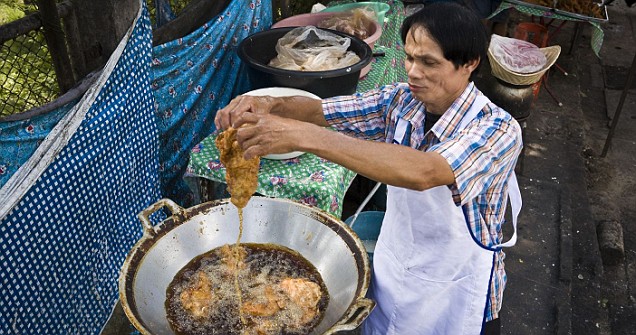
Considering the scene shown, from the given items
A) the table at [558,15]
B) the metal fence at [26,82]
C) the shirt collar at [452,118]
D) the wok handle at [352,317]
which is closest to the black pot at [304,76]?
the metal fence at [26,82]

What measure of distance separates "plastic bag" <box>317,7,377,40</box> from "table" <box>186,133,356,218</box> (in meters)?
1.67

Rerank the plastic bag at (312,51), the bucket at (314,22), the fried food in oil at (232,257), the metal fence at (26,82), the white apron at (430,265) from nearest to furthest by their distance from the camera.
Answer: the white apron at (430,265) → the fried food in oil at (232,257) → the metal fence at (26,82) → the plastic bag at (312,51) → the bucket at (314,22)

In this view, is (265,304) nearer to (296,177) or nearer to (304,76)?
(296,177)

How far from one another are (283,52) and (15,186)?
2.28 meters

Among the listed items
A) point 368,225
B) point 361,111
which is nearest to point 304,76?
point 361,111

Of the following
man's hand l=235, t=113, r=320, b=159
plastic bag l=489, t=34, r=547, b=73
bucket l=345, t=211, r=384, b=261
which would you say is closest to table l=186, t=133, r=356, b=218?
bucket l=345, t=211, r=384, b=261

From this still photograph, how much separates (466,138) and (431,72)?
1.10 feet

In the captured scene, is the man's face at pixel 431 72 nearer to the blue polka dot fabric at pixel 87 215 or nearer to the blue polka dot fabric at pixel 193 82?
the blue polka dot fabric at pixel 87 215

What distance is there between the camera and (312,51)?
406 centimetres

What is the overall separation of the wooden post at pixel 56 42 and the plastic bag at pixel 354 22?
216cm

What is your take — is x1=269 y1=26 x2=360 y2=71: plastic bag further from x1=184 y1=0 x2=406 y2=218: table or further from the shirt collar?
the shirt collar

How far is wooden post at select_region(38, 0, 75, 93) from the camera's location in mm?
3090

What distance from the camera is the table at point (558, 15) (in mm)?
6547

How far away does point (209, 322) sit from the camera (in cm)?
217
